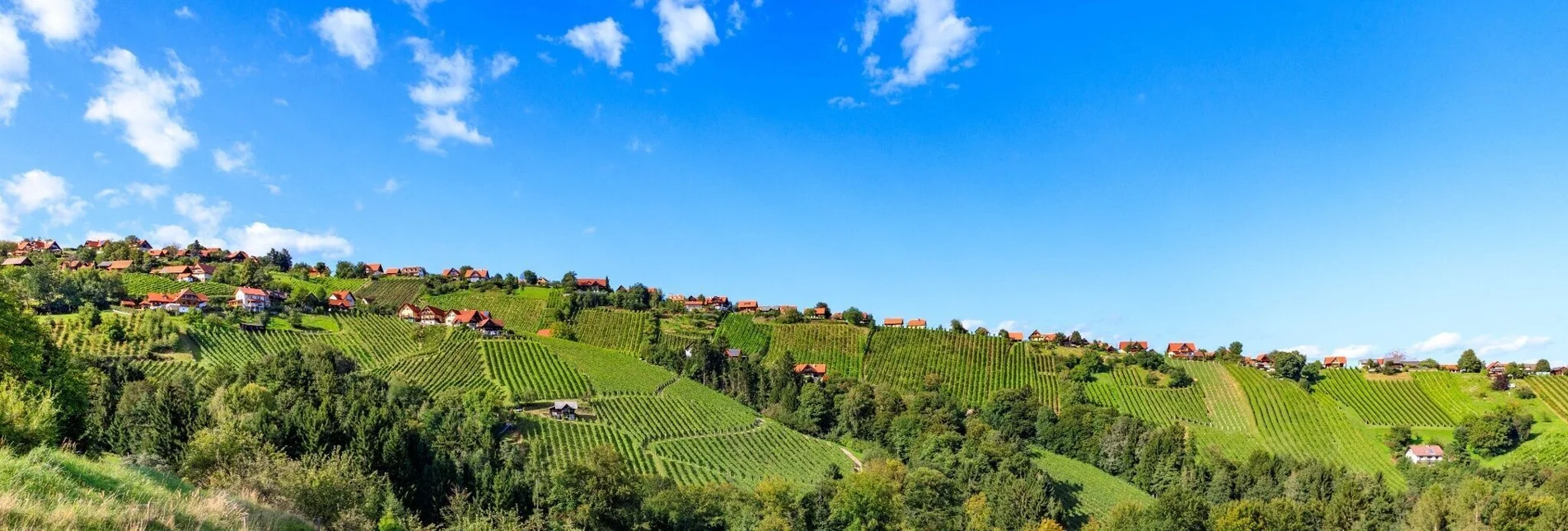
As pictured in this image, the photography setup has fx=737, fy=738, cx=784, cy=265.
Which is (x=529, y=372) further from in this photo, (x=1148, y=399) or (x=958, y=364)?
(x=1148, y=399)

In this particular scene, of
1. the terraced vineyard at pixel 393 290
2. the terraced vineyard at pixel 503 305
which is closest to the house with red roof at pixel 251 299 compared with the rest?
the terraced vineyard at pixel 393 290

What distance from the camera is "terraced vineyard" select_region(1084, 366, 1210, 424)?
109375 millimetres

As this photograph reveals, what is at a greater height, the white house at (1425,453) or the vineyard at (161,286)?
the vineyard at (161,286)

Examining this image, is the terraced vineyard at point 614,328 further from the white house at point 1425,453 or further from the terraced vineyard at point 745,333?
the white house at point 1425,453

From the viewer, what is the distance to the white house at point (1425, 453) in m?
93.5

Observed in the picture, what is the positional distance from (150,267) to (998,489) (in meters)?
145

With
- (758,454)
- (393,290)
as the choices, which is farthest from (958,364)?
(393,290)

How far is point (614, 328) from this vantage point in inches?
5315

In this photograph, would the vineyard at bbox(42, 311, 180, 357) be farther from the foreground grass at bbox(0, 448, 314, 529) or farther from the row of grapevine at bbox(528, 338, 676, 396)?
the foreground grass at bbox(0, 448, 314, 529)

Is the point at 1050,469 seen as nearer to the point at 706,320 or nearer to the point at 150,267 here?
the point at 706,320

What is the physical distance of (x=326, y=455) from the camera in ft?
131

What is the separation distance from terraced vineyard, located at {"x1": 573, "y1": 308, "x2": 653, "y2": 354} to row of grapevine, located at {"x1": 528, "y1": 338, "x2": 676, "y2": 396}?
1307 centimetres

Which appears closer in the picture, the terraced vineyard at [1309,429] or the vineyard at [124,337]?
the vineyard at [124,337]

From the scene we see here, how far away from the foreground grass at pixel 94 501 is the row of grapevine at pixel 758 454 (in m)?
52.2
